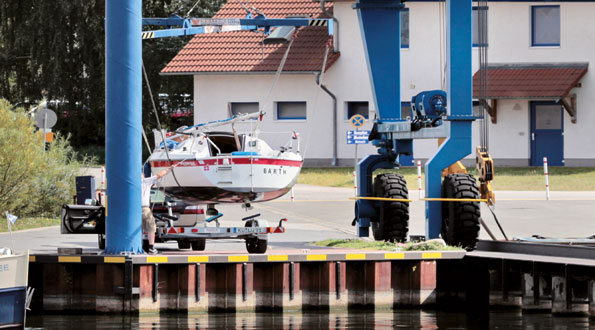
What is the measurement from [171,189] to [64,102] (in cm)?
3730

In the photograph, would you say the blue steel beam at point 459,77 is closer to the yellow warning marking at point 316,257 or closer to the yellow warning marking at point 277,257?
the yellow warning marking at point 316,257

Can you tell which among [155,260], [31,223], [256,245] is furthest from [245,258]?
[31,223]

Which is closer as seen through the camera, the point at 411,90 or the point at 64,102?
the point at 411,90

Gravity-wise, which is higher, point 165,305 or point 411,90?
point 411,90

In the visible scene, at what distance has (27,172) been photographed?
29719 mm

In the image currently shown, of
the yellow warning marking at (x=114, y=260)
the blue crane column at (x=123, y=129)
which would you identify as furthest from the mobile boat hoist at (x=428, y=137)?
the yellow warning marking at (x=114, y=260)

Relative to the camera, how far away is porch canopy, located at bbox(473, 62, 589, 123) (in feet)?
160

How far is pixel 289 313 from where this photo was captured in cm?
1884

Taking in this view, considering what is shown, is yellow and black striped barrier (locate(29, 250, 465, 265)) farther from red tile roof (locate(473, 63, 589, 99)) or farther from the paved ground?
red tile roof (locate(473, 63, 589, 99))

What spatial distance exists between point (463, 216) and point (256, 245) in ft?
11.1

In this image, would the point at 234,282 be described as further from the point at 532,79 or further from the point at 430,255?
the point at 532,79

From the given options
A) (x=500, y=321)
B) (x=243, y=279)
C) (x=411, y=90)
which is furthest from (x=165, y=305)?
(x=411, y=90)

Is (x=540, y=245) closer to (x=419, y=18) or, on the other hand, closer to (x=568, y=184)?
(x=568, y=184)

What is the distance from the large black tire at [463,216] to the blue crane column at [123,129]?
5.24 metres
